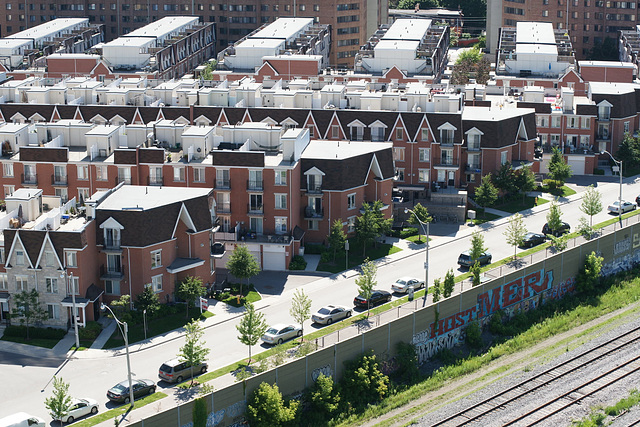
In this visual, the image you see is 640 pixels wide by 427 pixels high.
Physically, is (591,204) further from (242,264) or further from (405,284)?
(242,264)

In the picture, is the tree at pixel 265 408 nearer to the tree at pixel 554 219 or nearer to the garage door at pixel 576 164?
the tree at pixel 554 219

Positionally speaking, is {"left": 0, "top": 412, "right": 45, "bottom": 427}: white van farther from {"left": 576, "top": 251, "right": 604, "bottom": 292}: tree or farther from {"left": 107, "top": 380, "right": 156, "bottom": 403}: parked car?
{"left": 576, "top": 251, "right": 604, "bottom": 292}: tree

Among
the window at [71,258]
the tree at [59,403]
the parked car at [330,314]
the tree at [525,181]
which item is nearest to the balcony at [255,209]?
the parked car at [330,314]

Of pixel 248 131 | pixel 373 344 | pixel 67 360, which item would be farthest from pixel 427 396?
pixel 248 131

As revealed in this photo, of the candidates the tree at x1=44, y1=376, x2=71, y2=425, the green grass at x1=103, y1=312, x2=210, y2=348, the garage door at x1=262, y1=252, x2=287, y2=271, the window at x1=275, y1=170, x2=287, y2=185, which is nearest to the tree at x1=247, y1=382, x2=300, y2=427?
the tree at x1=44, y1=376, x2=71, y2=425

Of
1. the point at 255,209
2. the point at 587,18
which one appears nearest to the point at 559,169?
the point at 255,209
